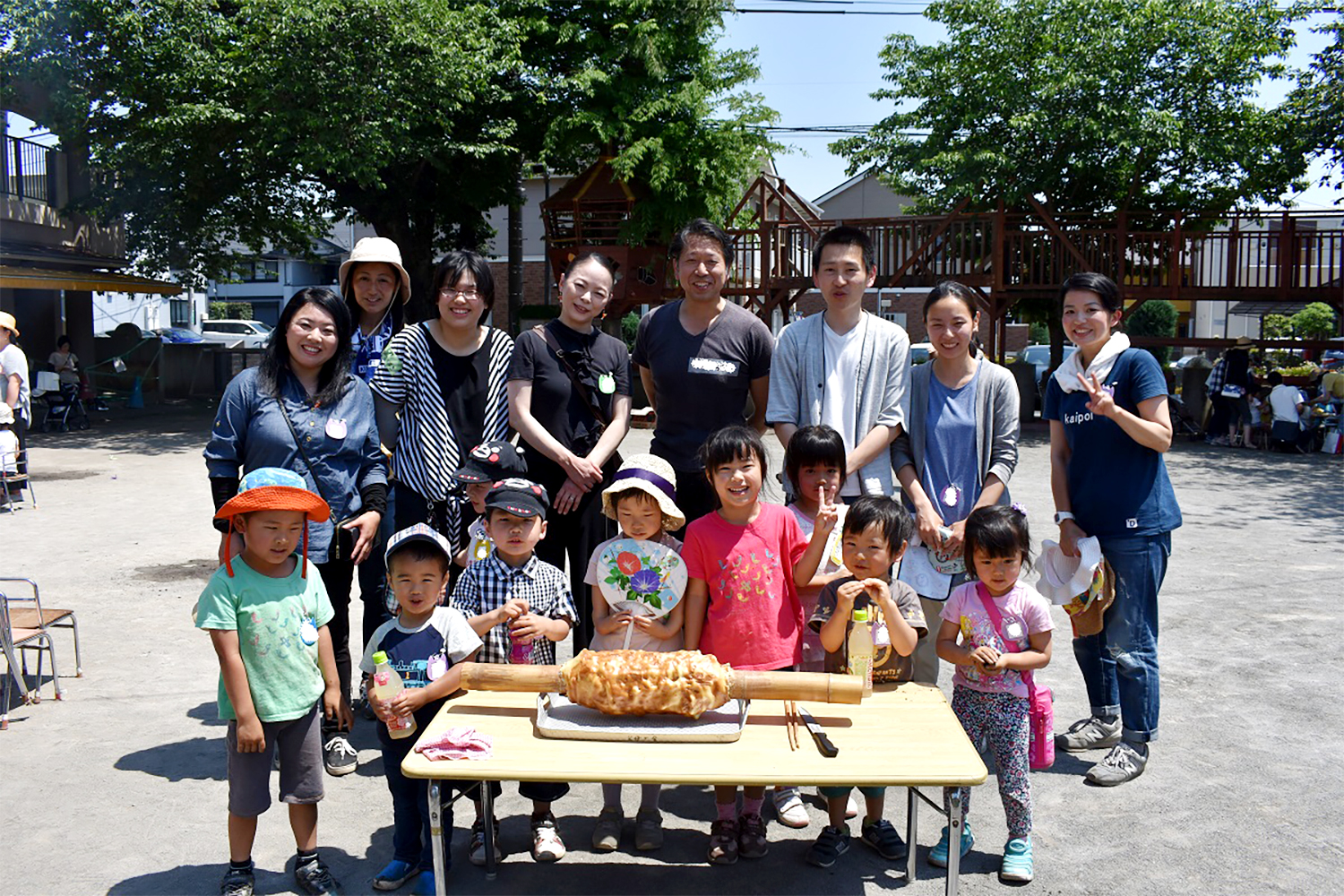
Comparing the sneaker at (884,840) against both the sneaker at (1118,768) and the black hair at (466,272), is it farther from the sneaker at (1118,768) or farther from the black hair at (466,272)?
the black hair at (466,272)

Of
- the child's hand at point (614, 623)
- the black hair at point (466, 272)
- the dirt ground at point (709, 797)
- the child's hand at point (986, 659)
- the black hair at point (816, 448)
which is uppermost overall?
the black hair at point (466, 272)

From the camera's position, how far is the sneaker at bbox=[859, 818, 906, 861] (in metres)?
3.85

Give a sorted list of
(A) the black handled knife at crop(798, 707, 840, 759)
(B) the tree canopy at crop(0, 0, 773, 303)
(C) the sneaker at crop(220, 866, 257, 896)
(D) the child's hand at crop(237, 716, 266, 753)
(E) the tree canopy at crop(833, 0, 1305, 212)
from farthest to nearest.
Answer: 1. (E) the tree canopy at crop(833, 0, 1305, 212)
2. (B) the tree canopy at crop(0, 0, 773, 303)
3. (C) the sneaker at crop(220, 866, 257, 896)
4. (D) the child's hand at crop(237, 716, 266, 753)
5. (A) the black handled knife at crop(798, 707, 840, 759)

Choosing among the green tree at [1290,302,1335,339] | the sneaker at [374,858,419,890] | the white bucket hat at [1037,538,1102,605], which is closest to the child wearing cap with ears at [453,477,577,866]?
the sneaker at [374,858,419,890]

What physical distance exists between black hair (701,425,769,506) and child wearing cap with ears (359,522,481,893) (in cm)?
101

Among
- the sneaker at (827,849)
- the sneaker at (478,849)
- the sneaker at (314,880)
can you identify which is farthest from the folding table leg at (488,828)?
the sneaker at (827,849)

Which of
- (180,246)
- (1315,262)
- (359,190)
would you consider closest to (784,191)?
(359,190)

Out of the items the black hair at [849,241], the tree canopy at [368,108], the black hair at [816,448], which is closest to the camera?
the black hair at [816,448]

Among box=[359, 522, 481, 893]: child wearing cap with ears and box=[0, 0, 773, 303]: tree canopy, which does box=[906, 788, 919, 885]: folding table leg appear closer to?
box=[359, 522, 481, 893]: child wearing cap with ears

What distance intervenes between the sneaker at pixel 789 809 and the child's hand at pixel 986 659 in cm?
95

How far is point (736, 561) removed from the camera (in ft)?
12.7

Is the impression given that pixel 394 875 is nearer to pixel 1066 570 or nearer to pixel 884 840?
pixel 884 840

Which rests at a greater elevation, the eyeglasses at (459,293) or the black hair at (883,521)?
the eyeglasses at (459,293)

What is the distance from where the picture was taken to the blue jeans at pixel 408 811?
3621mm
